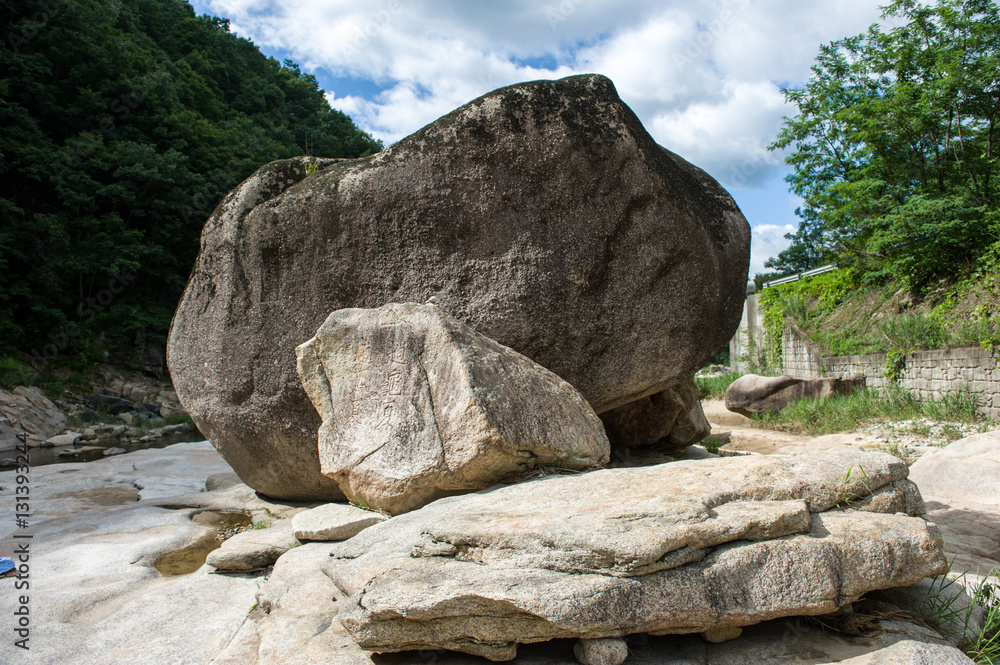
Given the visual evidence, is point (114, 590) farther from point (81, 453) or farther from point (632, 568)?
point (81, 453)

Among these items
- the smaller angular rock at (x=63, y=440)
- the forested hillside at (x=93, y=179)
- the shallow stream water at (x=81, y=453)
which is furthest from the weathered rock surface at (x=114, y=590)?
the forested hillside at (x=93, y=179)

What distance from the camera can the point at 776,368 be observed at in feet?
49.7

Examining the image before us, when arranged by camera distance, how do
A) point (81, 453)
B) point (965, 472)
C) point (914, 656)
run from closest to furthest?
point (914, 656)
point (965, 472)
point (81, 453)

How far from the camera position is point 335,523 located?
3078mm

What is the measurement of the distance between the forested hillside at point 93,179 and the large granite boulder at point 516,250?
53.3ft

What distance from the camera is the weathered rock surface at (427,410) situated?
2.75 m

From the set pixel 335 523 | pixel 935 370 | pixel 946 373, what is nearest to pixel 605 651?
pixel 335 523

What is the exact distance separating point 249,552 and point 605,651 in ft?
6.55

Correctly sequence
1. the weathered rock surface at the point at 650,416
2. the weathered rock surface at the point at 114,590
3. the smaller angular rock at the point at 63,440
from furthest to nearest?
the smaller angular rock at the point at 63,440 < the weathered rock surface at the point at 650,416 < the weathered rock surface at the point at 114,590

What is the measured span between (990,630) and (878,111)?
42.2 ft

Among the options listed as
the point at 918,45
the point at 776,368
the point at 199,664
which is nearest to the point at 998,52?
the point at 918,45

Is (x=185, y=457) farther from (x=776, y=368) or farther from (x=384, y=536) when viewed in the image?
(x=776, y=368)

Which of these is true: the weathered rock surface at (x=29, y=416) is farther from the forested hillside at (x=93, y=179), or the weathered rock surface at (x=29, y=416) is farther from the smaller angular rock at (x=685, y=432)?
the smaller angular rock at (x=685, y=432)

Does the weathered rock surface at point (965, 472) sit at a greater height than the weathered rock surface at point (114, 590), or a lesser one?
lesser
